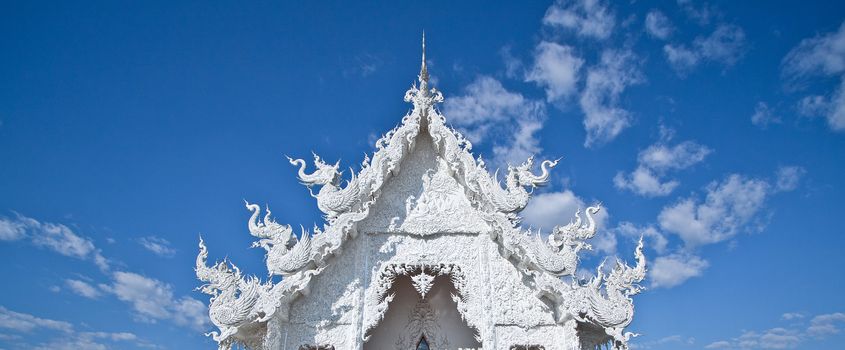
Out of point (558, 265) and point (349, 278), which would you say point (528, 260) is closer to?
point (558, 265)

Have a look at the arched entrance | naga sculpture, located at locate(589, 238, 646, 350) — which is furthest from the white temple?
the arched entrance

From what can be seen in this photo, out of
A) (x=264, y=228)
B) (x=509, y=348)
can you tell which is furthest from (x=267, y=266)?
(x=509, y=348)

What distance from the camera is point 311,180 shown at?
8.17 m

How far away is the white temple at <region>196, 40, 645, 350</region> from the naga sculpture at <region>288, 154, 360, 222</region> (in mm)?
16

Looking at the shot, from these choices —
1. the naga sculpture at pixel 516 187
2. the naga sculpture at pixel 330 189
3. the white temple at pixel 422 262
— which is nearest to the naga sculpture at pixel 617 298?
the white temple at pixel 422 262

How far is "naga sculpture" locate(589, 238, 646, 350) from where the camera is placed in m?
7.24

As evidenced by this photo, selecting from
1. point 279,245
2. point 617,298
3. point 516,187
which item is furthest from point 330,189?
point 617,298

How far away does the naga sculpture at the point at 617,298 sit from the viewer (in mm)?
7238

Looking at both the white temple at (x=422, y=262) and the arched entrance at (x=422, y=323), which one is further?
the arched entrance at (x=422, y=323)

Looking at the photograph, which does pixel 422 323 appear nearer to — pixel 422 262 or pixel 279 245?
pixel 422 262

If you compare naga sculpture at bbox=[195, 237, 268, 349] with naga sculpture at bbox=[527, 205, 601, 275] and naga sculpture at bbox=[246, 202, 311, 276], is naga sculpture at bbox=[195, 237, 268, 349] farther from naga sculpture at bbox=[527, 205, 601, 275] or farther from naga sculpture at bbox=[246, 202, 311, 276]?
naga sculpture at bbox=[527, 205, 601, 275]

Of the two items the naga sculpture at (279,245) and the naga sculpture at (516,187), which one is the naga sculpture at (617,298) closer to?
the naga sculpture at (516,187)

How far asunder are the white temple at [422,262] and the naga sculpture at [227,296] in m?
0.01

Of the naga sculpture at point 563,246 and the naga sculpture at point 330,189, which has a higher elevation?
the naga sculpture at point 330,189
